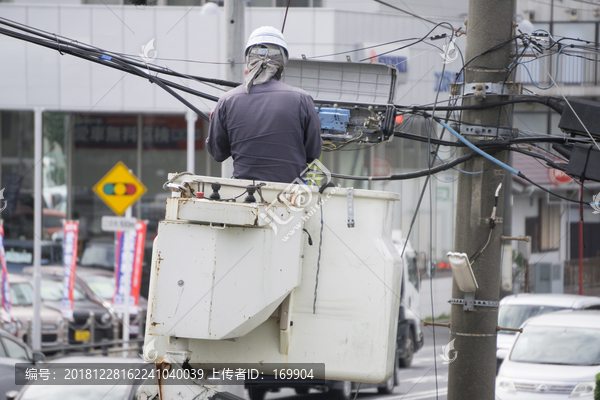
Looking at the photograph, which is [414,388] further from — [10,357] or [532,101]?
[532,101]

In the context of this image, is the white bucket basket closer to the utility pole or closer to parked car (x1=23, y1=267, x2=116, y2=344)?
the utility pole

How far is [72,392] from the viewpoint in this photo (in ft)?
23.7

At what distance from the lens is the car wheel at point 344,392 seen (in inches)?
469

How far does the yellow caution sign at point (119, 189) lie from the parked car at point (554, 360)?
7127mm

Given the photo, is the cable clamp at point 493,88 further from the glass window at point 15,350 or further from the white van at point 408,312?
the white van at point 408,312

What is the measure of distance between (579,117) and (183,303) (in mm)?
3669

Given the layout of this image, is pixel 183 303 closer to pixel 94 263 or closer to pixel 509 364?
pixel 509 364

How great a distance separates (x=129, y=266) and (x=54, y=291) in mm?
2540

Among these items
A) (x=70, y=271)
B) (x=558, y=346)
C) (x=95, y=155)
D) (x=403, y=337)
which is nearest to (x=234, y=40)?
(x=558, y=346)

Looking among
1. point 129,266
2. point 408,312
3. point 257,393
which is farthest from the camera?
point 408,312

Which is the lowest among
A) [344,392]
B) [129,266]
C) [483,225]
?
[344,392]

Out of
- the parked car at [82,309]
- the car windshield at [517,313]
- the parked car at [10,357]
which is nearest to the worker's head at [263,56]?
the parked car at [10,357]

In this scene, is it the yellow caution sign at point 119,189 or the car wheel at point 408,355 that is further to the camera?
the car wheel at point 408,355

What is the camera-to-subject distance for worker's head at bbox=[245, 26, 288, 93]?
4.17 metres
